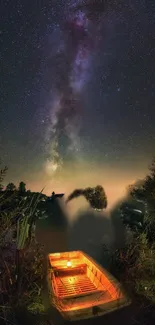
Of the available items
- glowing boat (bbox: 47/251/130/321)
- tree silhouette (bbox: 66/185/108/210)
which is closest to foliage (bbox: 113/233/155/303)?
glowing boat (bbox: 47/251/130/321)

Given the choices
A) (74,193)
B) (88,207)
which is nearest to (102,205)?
(88,207)

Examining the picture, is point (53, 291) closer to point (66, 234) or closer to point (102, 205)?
point (66, 234)

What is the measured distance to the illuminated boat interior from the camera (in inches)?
378

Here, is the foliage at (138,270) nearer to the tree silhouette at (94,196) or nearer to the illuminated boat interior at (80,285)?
the illuminated boat interior at (80,285)

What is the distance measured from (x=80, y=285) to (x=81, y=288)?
0.29 m

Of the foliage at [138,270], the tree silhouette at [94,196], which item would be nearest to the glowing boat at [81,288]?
the foliage at [138,270]

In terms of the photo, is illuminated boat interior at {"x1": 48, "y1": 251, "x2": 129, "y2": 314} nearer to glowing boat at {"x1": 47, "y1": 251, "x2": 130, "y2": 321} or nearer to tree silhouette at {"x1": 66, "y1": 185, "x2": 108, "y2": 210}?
glowing boat at {"x1": 47, "y1": 251, "x2": 130, "y2": 321}

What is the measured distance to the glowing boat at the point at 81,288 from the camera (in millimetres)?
9087

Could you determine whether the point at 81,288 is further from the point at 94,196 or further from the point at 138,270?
the point at 94,196

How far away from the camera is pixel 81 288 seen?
40.1 ft

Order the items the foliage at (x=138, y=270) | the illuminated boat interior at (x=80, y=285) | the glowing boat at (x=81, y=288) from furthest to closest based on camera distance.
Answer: the foliage at (x=138, y=270) → the illuminated boat interior at (x=80, y=285) → the glowing boat at (x=81, y=288)

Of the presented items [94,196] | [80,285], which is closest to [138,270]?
[80,285]

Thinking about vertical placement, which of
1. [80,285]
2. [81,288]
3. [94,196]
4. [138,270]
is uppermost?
[94,196]

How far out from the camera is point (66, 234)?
1276 inches
